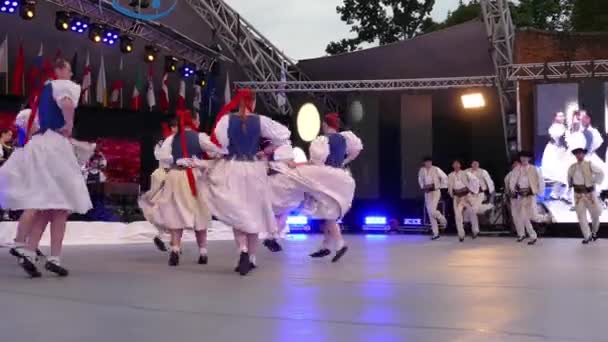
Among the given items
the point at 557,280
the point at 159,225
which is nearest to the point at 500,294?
the point at 557,280

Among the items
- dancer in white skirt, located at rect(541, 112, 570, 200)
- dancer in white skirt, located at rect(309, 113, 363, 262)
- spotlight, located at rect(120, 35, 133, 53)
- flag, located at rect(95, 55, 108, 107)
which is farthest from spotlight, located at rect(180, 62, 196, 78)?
dancer in white skirt, located at rect(309, 113, 363, 262)

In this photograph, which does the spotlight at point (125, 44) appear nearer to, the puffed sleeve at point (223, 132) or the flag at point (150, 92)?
the flag at point (150, 92)

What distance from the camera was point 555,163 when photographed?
14781 millimetres

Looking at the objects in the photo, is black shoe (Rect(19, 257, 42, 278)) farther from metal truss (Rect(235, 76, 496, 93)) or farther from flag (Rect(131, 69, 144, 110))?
flag (Rect(131, 69, 144, 110))

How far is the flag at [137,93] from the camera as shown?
16688 mm

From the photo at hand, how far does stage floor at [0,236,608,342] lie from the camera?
3.07 meters

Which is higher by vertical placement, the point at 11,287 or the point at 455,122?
the point at 455,122

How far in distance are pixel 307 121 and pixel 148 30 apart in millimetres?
5080

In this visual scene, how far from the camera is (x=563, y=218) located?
14781 mm

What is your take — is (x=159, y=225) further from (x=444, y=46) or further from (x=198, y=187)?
(x=444, y=46)

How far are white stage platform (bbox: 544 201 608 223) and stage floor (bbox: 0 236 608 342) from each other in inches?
325

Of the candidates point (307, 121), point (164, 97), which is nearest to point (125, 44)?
point (164, 97)

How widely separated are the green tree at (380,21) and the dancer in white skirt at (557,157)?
22036 millimetres

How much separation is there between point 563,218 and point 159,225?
33.6 ft
